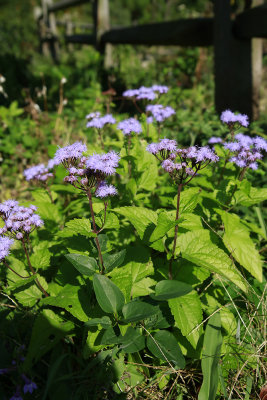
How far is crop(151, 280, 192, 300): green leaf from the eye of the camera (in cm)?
147

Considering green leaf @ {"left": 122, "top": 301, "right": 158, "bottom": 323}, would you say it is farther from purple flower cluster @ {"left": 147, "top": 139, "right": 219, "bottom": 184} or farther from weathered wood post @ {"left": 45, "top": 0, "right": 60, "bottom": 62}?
weathered wood post @ {"left": 45, "top": 0, "right": 60, "bottom": 62}

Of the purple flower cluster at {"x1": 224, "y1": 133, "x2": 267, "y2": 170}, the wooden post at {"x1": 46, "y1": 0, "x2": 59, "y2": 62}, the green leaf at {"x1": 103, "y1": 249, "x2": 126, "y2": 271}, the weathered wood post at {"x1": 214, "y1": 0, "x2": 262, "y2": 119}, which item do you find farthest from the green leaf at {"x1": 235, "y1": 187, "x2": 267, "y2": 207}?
the wooden post at {"x1": 46, "y1": 0, "x2": 59, "y2": 62}

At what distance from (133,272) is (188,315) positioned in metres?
0.40

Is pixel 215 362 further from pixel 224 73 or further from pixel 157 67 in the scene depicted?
pixel 157 67

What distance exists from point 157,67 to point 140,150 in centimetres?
670

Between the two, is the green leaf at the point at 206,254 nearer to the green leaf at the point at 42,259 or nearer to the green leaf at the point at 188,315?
the green leaf at the point at 188,315

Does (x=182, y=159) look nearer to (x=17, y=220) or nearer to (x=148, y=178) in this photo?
(x=148, y=178)

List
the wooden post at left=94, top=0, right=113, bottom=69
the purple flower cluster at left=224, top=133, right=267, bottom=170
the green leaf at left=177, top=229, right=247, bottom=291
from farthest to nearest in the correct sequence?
the wooden post at left=94, top=0, right=113, bottom=69 → the purple flower cluster at left=224, top=133, right=267, bottom=170 → the green leaf at left=177, top=229, right=247, bottom=291

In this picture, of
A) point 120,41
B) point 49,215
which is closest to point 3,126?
point 49,215

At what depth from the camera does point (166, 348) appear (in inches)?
62.9

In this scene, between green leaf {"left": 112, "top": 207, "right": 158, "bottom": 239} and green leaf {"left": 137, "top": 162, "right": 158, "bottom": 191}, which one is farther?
green leaf {"left": 137, "top": 162, "right": 158, "bottom": 191}

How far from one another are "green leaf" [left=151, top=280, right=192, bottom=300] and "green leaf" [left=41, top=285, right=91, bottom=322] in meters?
0.40

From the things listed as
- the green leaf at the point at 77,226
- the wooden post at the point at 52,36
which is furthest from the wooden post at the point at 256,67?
the wooden post at the point at 52,36

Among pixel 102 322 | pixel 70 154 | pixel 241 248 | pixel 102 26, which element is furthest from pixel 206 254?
pixel 102 26
